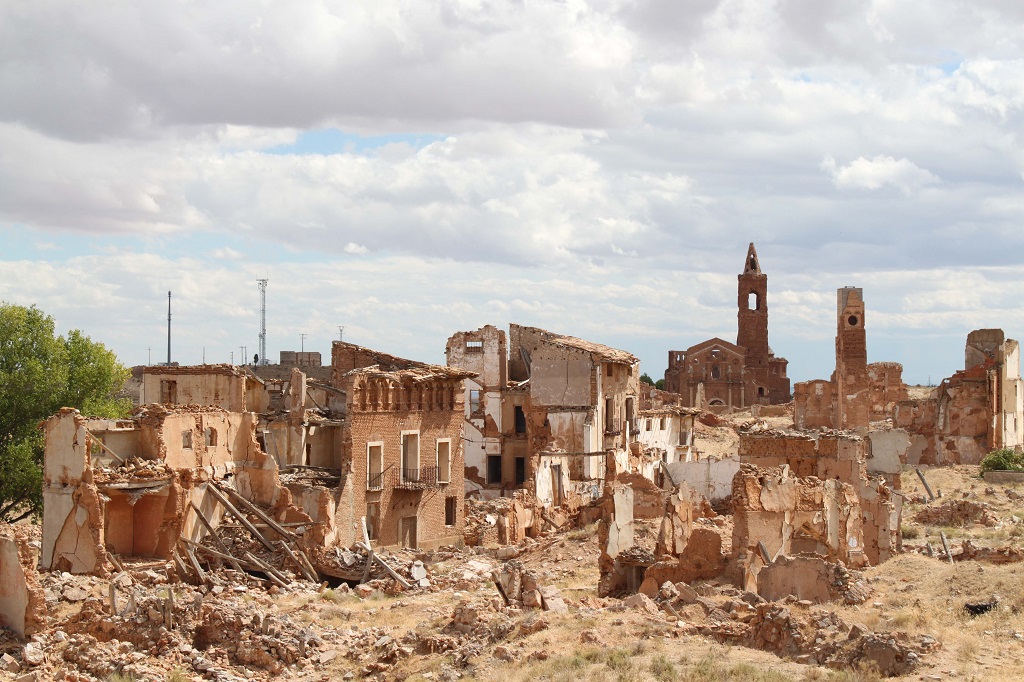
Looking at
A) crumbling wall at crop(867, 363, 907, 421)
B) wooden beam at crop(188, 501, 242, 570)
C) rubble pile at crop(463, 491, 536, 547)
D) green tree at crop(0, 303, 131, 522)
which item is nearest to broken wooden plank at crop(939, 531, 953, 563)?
rubble pile at crop(463, 491, 536, 547)

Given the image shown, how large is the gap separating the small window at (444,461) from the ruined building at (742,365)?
56932 millimetres

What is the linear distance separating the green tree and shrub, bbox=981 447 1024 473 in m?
33.5

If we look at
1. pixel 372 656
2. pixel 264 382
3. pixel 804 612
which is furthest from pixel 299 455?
pixel 804 612

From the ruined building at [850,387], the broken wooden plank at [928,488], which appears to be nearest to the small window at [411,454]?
the broken wooden plank at [928,488]

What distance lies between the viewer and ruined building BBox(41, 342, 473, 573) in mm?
30453

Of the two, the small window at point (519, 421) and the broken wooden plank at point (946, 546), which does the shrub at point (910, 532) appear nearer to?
the broken wooden plank at point (946, 546)

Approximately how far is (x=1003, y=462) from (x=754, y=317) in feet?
167

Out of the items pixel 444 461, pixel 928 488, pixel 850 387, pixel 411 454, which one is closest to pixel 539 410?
pixel 444 461

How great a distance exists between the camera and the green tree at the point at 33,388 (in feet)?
122

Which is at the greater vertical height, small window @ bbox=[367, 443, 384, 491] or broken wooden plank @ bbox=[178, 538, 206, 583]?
small window @ bbox=[367, 443, 384, 491]

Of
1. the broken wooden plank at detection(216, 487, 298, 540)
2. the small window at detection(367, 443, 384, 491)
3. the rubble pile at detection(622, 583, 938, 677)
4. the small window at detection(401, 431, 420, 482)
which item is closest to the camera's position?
the rubble pile at detection(622, 583, 938, 677)

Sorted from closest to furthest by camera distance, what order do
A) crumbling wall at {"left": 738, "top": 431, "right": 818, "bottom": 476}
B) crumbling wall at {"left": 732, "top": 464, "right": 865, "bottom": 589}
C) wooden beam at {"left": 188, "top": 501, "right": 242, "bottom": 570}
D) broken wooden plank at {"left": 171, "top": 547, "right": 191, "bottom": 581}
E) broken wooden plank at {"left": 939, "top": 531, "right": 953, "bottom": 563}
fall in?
crumbling wall at {"left": 732, "top": 464, "right": 865, "bottom": 589}, broken wooden plank at {"left": 939, "top": 531, "right": 953, "bottom": 563}, broken wooden plank at {"left": 171, "top": 547, "right": 191, "bottom": 581}, wooden beam at {"left": 188, "top": 501, "right": 242, "bottom": 570}, crumbling wall at {"left": 738, "top": 431, "right": 818, "bottom": 476}

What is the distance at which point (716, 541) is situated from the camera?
81.5 feet

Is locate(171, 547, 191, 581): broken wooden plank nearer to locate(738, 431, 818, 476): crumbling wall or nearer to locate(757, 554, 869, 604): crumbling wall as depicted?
locate(757, 554, 869, 604): crumbling wall
